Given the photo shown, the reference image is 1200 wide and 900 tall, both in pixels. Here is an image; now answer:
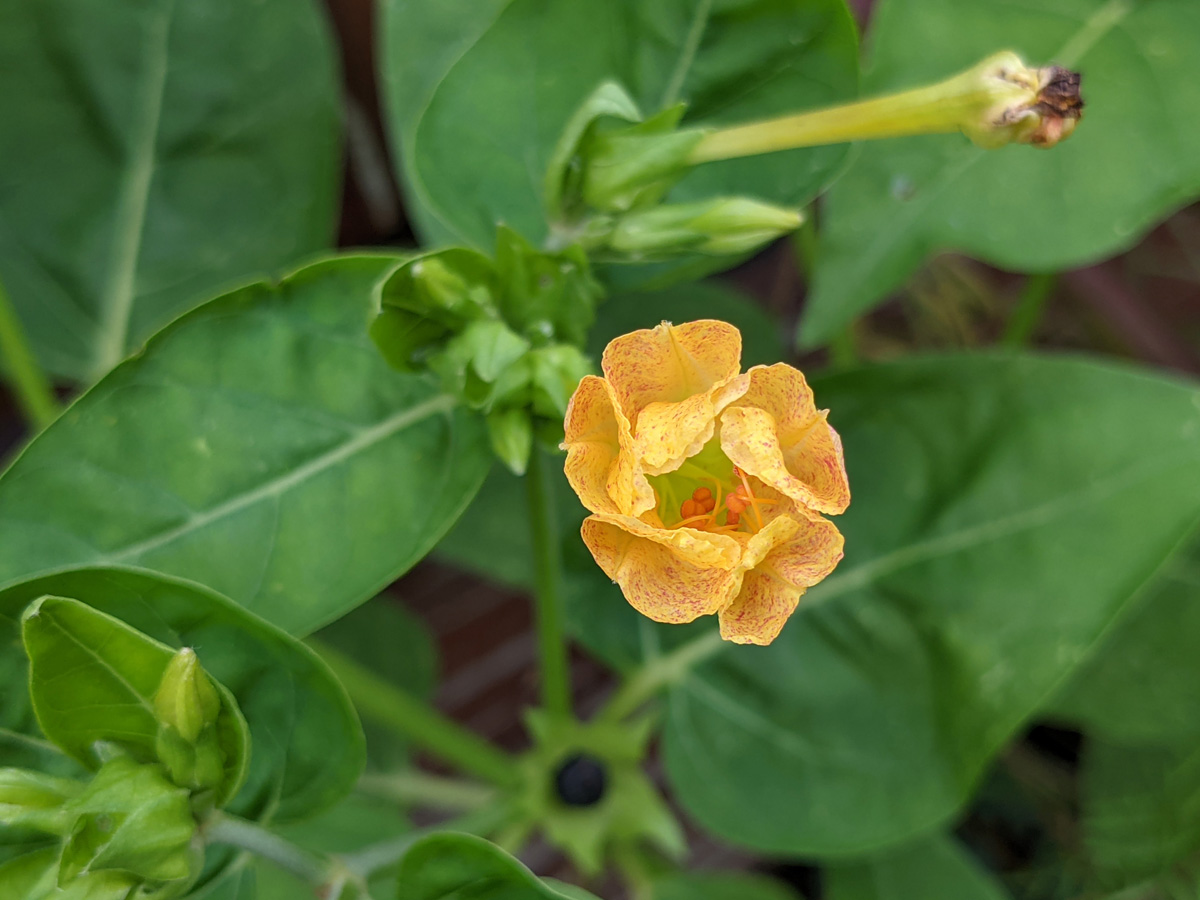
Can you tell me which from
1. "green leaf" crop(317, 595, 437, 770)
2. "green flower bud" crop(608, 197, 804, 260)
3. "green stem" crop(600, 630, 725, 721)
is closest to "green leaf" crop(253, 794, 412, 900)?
"green leaf" crop(317, 595, 437, 770)

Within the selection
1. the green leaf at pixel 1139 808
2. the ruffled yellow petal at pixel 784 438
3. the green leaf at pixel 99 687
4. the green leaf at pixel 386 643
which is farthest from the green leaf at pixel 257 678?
the green leaf at pixel 1139 808

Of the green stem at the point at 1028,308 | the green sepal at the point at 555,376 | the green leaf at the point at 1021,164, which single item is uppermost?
the green sepal at the point at 555,376

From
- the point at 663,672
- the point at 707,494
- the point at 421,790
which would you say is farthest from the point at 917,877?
the point at 707,494

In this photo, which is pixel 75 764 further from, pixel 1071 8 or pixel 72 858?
pixel 1071 8

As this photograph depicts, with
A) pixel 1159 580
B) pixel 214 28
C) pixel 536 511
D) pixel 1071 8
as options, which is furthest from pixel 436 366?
pixel 1159 580

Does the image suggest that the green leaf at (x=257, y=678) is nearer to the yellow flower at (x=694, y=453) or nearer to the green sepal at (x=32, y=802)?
the green sepal at (x=32, y=802)

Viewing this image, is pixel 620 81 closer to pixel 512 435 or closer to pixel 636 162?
pixel 636 162

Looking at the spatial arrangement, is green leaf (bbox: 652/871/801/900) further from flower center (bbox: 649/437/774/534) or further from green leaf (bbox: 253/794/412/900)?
flower center (bbox: 649/437/774/534)
